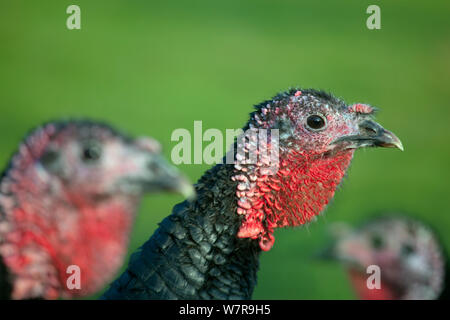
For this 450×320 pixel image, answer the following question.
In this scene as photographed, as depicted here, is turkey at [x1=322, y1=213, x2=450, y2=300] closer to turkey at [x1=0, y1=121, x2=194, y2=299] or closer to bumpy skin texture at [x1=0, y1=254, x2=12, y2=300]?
turkey at [x1=0, y1=121, x2=194, y2=299]

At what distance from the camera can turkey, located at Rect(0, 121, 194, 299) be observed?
1.50 metres

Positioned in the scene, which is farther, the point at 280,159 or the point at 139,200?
the point at 280,159

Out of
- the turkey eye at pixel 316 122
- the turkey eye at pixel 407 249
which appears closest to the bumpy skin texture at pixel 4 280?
the turkey eye at pixel 316 122

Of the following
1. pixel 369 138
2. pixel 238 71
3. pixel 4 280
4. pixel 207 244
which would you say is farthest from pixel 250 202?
pixel 238 71

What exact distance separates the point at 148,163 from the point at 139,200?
A: 13cm

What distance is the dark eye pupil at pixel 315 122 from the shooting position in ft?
6.63

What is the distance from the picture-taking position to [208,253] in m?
1.85

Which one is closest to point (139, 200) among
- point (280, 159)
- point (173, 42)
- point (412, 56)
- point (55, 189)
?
point (55, 189)

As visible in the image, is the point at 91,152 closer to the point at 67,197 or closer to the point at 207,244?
the point at 67,197

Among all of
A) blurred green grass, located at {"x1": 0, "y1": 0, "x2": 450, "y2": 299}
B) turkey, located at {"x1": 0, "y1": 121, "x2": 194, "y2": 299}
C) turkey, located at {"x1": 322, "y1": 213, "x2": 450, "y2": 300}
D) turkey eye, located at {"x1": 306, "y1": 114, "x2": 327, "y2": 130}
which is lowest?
turkey, located at {"x1": 322, "y1": 213, "x2": 450, "y2": 300}

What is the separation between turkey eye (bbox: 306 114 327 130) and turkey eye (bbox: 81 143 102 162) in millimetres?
862

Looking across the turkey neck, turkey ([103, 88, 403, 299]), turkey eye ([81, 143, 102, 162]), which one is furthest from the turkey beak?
turkey eye ([81, 143, 102, 162])

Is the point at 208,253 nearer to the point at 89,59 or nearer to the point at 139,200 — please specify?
the point at 139,200

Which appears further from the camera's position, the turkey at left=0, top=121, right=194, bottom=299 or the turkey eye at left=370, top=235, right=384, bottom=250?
the turkey eye at left=370, top=235, right=384, bottom=250
